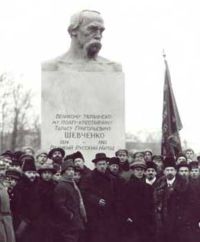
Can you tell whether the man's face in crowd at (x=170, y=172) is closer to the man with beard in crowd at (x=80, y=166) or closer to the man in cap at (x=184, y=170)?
the man in cap at (x=184, y=170)

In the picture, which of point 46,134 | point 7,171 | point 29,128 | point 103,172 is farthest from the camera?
point 29,128

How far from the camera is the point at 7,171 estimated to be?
11.3 metres

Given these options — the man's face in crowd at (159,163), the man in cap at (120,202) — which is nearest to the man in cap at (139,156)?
the man's face in crowd at (159,163)

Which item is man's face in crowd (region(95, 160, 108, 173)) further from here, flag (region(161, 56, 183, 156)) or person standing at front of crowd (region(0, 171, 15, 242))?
flag (region(161, 56, 183, 156))

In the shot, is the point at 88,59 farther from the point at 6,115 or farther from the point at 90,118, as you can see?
the point at 6,115

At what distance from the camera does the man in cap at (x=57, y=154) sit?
1329cm

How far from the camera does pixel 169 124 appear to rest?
16.1 metres

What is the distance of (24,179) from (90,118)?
373 centimetres

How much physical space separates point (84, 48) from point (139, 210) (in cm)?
399

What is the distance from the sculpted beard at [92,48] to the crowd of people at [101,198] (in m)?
2.36

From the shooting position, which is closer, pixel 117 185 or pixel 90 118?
pixel 117 185

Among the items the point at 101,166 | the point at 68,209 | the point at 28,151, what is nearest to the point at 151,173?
the point at 101,166

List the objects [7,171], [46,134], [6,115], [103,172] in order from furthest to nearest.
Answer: [6,115] → [46,134] → [103,172] → [7,171]

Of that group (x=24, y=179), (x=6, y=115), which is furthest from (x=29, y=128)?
(x=24, y=179)
